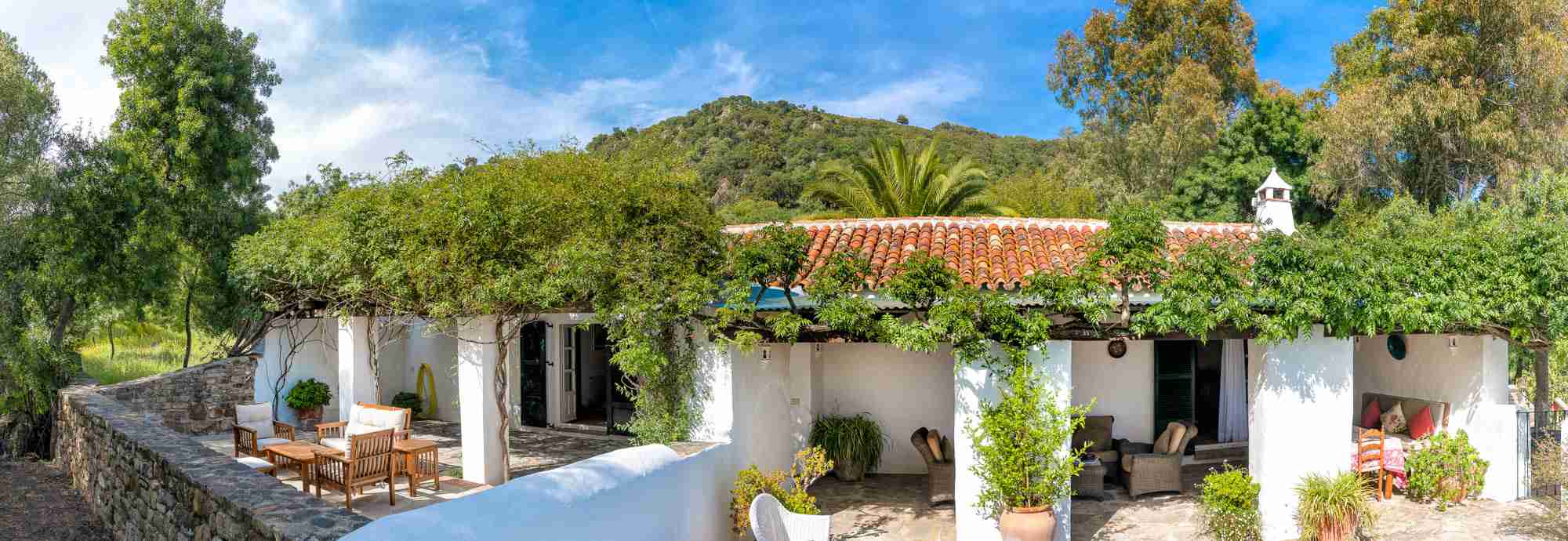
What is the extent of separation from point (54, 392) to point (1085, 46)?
106 ft

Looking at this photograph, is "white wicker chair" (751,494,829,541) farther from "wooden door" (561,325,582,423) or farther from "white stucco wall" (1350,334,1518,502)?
"wooden door" (561,325,582,423)

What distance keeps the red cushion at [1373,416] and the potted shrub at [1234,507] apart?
455cm

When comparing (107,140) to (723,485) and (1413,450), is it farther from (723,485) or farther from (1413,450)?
(1413,450)

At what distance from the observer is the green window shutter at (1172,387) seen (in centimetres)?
1223

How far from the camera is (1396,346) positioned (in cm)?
1164

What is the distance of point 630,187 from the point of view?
8508 millimetres

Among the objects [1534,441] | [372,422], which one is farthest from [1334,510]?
[372,422]

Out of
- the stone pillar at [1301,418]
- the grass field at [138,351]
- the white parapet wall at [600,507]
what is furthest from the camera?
the grass field at [138,351]

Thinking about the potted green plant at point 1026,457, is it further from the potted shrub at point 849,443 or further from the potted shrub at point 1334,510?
the potted shrub at point 849,443

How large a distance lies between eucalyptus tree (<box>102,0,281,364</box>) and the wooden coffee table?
243 inches

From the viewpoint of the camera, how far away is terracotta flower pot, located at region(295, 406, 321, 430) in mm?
14672

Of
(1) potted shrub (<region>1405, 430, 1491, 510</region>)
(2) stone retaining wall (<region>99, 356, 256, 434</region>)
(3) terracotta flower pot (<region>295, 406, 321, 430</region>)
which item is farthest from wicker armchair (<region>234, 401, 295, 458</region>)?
(1) potted shrub (<region>1405, 430, 1491, 510</region>)

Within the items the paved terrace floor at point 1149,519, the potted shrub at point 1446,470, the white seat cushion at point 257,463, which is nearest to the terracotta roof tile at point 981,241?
the paved terrace floor at point 1149,519

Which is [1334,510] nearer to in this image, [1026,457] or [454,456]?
[1026,457]
